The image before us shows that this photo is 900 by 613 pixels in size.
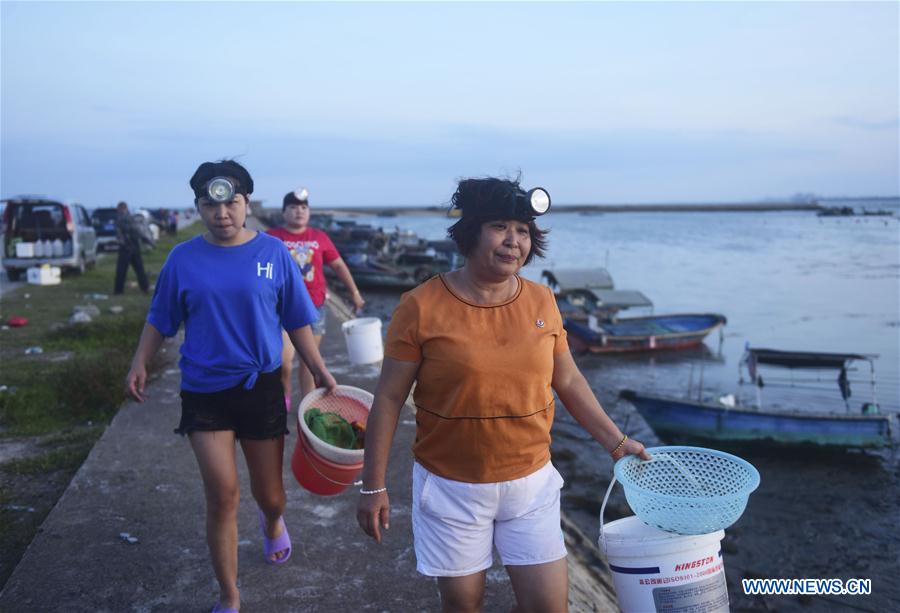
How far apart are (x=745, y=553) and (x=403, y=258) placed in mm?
24142

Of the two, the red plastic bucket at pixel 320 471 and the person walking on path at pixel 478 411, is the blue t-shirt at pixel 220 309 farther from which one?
the person walking on path at pixel 478 411

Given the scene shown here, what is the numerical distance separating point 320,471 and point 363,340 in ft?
14.1

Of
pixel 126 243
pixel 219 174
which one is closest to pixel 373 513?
pixel 219 174

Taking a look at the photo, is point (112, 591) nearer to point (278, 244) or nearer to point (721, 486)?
point (278, 244)

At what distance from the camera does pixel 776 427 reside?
10.9 metres

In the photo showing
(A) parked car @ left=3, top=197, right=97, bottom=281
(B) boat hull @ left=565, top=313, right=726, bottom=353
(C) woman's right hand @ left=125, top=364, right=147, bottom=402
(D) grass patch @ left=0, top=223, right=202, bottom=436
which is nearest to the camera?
(C) woman's right hand @ left=125, top=364, right=147, bottom=402

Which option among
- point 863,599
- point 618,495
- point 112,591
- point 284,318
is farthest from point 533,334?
point 618,495

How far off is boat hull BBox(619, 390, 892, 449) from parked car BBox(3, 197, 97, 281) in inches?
584

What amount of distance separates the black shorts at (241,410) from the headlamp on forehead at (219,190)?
31.4 inches

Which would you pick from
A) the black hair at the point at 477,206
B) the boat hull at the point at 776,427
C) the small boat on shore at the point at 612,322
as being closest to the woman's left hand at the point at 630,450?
the black hair at the point at 477,206

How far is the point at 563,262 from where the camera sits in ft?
166

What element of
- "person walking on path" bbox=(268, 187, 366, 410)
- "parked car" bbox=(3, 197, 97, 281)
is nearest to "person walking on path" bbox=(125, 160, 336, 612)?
"person walking on path" bbox=(268, 187, 366, 410)

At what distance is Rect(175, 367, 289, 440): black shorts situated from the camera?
297 cm

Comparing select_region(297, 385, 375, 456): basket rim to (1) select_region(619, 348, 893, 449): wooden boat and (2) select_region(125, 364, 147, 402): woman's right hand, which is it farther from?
(1) select_region(619, 348, 893, 449): wooden boat
